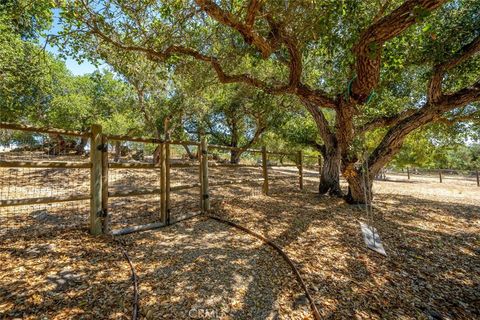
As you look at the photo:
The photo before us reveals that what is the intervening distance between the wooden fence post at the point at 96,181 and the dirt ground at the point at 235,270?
0.75ft

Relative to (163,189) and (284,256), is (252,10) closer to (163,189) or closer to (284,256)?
(163,189)

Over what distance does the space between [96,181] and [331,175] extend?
22.4 ft

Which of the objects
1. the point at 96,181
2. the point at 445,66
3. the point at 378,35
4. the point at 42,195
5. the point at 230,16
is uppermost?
the point at 230,16

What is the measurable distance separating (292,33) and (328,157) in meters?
4.40

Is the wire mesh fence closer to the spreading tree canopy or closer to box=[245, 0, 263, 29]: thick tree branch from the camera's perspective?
the spreading tree canopy

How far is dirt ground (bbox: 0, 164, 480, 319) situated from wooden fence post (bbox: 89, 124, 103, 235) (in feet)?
0.75

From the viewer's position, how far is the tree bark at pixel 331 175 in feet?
25.5

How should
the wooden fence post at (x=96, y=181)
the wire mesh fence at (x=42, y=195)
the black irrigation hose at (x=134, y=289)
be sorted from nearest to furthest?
the black irrigation hose at (x=134, y=289)
the wire mesh fence at (x=42, y=195)
the wooden fence post at (x=96, y=181)

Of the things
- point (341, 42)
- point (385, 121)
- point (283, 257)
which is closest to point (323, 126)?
point (385, 121)

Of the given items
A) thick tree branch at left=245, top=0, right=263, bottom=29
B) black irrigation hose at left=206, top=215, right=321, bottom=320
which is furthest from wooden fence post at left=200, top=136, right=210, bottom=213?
thick tree branch at left=245, top=0, right=263, bottom=29

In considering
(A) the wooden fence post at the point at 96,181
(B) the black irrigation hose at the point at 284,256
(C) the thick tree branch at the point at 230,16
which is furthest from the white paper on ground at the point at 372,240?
(A) the wooden fence post at the point at 96,181

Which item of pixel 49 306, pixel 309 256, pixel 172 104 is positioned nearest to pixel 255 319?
pixel 309 256

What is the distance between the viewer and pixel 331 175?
7980mm

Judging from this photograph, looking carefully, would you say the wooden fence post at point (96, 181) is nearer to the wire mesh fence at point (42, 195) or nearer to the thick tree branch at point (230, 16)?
the wire mesh fence at point (42, 195)
